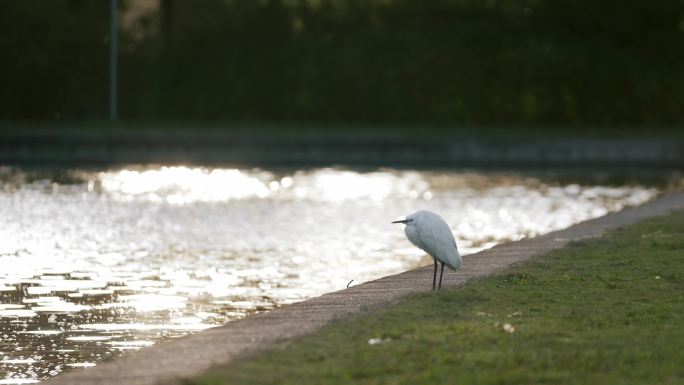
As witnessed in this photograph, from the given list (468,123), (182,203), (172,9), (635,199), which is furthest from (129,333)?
(172,9)

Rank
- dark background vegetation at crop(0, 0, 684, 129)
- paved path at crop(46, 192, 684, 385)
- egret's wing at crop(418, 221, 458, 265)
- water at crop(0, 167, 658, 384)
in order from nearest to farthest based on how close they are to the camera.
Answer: paved path at crop(46, 192, 684, 385), egret's wing at crop(418, 221, 458, 265), water at crop(0, 167, 658, 384), dark background vegetation at crop(0, 0, 684, 129)

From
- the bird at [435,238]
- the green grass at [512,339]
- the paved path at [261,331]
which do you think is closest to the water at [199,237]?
the paved path at [261,331]

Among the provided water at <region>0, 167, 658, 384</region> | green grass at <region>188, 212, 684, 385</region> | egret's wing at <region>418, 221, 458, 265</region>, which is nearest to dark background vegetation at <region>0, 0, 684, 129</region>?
water at <region>0, 167, 658, 384</region>

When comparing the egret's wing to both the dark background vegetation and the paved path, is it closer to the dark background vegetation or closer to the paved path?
the paved path

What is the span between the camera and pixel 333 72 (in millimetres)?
54938

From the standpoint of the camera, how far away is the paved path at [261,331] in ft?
31.4

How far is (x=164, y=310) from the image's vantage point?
592 inches

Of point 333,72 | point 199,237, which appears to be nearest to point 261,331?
point 199,237

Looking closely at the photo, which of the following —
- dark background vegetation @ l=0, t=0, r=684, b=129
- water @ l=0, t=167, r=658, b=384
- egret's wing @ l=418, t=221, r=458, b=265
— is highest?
dark background vegetation @ l=0, t=0, r=684, b=129

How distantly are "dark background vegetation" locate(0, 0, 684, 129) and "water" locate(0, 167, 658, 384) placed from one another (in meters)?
15.0

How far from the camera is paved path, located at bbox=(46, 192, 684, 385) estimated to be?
9562mm

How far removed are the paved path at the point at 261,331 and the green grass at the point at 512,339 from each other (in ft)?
0.91

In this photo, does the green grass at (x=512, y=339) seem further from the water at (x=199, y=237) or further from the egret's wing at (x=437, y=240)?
the water at (x=199, y=237)

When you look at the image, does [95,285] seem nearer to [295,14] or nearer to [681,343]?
[681,343]
